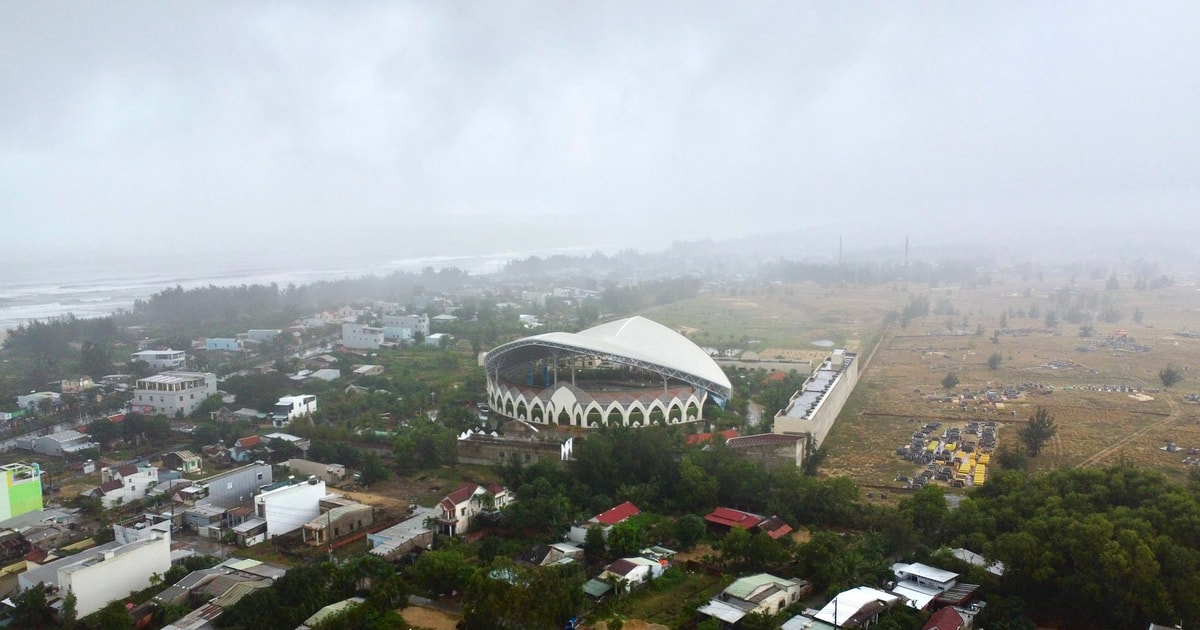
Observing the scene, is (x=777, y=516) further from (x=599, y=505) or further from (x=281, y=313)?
(x=281, y=313)

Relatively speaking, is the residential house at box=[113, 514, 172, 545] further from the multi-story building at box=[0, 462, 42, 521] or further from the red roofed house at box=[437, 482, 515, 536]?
the red roofed house at box=[437, 482, 515, 536]

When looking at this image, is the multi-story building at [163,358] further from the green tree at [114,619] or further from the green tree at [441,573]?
the green tree at [441,573]

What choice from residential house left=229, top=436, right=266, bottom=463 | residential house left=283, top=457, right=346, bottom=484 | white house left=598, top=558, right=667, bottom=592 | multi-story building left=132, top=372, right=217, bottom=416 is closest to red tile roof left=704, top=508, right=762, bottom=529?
white house left=598, top=558, right=667, bottom=592

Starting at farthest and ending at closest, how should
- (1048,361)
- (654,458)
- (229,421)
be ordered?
1. (1048,361)
2. (229,421)
3. (654,458)

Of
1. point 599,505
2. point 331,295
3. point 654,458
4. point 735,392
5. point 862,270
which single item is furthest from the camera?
point 862,270

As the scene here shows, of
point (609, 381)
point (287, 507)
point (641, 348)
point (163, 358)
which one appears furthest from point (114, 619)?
point (163, 358)

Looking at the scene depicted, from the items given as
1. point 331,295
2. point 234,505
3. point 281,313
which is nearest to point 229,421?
point 234,505
